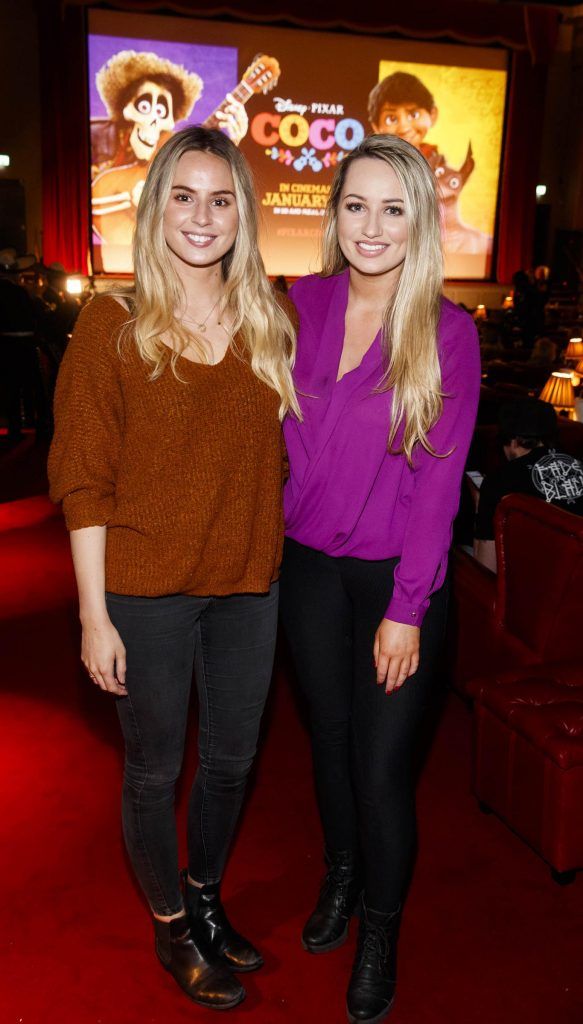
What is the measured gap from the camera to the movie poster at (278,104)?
11.3 meters

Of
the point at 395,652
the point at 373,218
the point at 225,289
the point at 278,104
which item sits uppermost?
the point at 278,104

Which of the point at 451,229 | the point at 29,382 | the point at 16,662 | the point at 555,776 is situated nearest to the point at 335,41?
the point at 451,229

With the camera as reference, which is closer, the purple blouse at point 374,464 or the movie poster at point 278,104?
the purple blouse at point 374,464

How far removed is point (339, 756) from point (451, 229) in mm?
12632

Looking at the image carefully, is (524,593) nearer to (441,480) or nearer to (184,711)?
(441,480)

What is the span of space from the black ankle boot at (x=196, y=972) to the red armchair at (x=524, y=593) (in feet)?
3.40

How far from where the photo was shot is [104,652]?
154 cm

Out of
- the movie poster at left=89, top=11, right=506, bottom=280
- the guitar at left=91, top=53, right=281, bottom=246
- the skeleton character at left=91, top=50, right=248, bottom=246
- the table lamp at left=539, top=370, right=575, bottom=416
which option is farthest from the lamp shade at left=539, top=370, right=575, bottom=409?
the guitar at left=91, top=53, right=281, bottom=246

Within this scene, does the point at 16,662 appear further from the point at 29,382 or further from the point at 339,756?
the point at 29,382

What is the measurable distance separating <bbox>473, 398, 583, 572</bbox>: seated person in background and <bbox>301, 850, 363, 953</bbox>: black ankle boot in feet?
4.13

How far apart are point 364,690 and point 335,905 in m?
0.60

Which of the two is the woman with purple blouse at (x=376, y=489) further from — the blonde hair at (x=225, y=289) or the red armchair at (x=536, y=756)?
the red armchair at (x=536, y=756)

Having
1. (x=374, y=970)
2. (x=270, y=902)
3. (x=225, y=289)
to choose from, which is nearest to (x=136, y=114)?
(x=225, y=289)

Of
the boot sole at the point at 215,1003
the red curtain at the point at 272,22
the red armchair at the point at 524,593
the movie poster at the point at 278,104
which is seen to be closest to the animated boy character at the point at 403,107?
the movie poster at the point at 278,104
